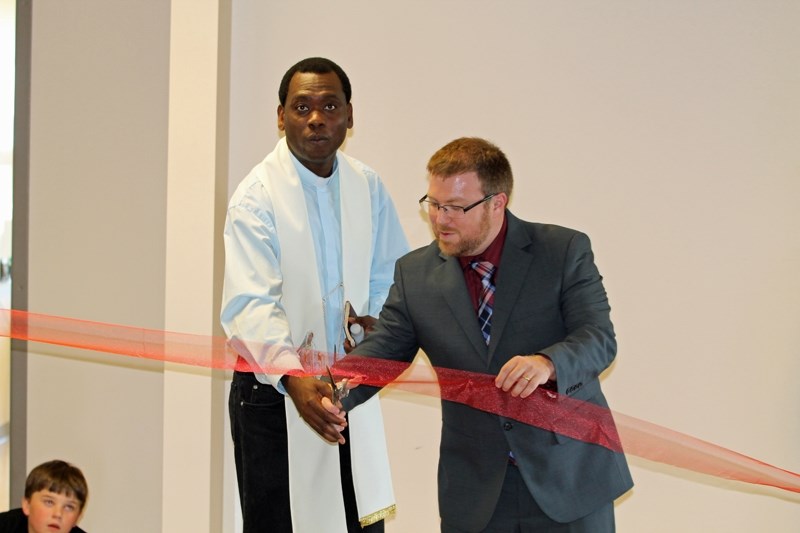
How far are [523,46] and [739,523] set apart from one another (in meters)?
2.41

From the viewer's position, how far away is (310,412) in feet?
8.63

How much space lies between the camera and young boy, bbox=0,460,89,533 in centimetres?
300

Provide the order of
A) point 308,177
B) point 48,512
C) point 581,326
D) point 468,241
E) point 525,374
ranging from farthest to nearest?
point 308,177, point 48,512, point 468,241, point 581,326, point 525,374

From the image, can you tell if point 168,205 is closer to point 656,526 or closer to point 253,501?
point 253,501

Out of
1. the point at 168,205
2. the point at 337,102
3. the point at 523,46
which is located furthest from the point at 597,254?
the point at 168,205

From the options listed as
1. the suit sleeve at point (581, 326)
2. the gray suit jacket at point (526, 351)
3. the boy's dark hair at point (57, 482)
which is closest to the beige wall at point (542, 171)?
the boy's dark hair at point (57, 482)

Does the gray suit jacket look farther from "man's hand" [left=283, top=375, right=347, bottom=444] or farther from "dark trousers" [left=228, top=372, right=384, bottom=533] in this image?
"dark trousers" [left=228, top=372, right=384, bottom=533]

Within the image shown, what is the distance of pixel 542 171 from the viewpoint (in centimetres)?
414

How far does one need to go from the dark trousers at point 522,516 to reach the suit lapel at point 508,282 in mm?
357

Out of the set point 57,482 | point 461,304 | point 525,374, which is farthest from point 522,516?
point 57,482

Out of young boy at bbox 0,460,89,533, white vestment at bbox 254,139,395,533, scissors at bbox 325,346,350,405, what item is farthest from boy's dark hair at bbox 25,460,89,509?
scissors at bbox 325,346,350,405

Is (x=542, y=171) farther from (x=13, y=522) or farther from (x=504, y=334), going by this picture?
(x=13, y=522)

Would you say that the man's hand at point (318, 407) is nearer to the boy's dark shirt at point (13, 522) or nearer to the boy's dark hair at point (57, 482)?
the boy's dark hair at point (57, 482)

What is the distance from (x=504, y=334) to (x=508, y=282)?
0.15 meters
